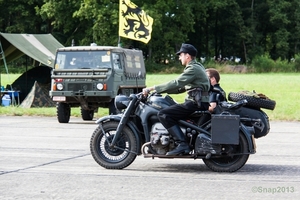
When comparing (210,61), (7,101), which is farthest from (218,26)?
(7,101)

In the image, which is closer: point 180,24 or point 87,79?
point 87,79

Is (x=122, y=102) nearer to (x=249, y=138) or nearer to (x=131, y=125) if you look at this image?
(x=131, y=125)

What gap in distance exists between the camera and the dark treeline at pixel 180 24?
76312 millimetres

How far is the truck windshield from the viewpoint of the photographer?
20.1 meters

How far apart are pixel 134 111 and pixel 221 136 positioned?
4.09ft

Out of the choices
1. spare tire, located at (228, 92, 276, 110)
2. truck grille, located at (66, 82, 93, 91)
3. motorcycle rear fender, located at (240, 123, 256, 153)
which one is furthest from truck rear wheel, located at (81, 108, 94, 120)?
motorcycle rear fender, located at (240, 123, 256, 153)

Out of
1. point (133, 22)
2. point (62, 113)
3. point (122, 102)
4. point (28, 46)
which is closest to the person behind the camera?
point (122, 102)

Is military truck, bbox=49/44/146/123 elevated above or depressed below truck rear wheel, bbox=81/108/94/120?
above

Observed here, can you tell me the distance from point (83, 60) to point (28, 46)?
7.64 metres

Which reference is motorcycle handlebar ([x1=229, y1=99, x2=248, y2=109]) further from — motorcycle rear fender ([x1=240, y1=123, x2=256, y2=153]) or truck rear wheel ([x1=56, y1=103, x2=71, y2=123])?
truck rear wheel ([x1=56, y1=103, x2=71, y2=123])

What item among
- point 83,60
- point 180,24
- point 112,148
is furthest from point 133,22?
point 180,24

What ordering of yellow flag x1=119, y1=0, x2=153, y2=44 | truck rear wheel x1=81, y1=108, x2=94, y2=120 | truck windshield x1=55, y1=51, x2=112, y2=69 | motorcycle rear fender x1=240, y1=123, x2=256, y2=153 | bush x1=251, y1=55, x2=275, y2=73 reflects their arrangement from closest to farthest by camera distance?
motorcycle rear fender x1=240, y1=123, x2=256, y2=153
truck windshield x1=55, y1=51, x2=112, y2=69
truck rear wheel x1=81, y1=108, x2=94, y2=120
yellow flag x1=119, y1=0, x2=153, y2=44
bush x1=251, y1=55, x2=275, y2=73

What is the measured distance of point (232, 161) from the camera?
9.91 metres

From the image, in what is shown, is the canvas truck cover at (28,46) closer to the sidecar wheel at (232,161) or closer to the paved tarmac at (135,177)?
the paved tarmac at (135,177)
